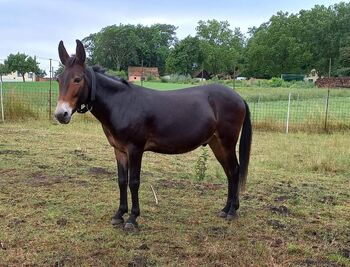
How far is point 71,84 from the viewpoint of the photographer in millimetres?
3305

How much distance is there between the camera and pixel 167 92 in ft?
13.2

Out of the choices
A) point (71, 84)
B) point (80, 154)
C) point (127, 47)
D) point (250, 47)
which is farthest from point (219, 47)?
point (71, 84)

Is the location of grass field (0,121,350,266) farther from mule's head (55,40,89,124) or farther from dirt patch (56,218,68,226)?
mule's head (55,40,89,124)

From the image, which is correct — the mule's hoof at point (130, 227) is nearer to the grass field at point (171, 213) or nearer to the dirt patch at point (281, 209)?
the grass field at point (171, 213)

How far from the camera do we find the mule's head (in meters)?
3.24

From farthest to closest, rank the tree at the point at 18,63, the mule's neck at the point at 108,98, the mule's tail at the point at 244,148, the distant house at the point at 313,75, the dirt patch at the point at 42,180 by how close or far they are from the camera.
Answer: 1. the distant house at the point at 313,75
2. the tree at the point at 18,63
3. the dirt patch at the point at 42,180
4. the mule's tail at the point at 244,148
5. the mule's neck at the point at 108,98

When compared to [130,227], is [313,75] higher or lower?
higher

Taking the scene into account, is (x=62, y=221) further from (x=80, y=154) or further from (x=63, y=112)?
(x=80, y=154)

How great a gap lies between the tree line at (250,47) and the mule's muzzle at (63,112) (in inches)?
2005

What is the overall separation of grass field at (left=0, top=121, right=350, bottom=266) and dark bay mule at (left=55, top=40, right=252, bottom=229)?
36 centimetres

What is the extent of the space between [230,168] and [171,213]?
0.81 metres

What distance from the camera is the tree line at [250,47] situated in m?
63.8

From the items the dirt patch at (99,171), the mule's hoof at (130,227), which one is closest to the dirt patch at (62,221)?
the mule's hoof at (130,227)

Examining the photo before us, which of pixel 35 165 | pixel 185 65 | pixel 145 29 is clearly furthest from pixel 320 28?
pixel 35 165
